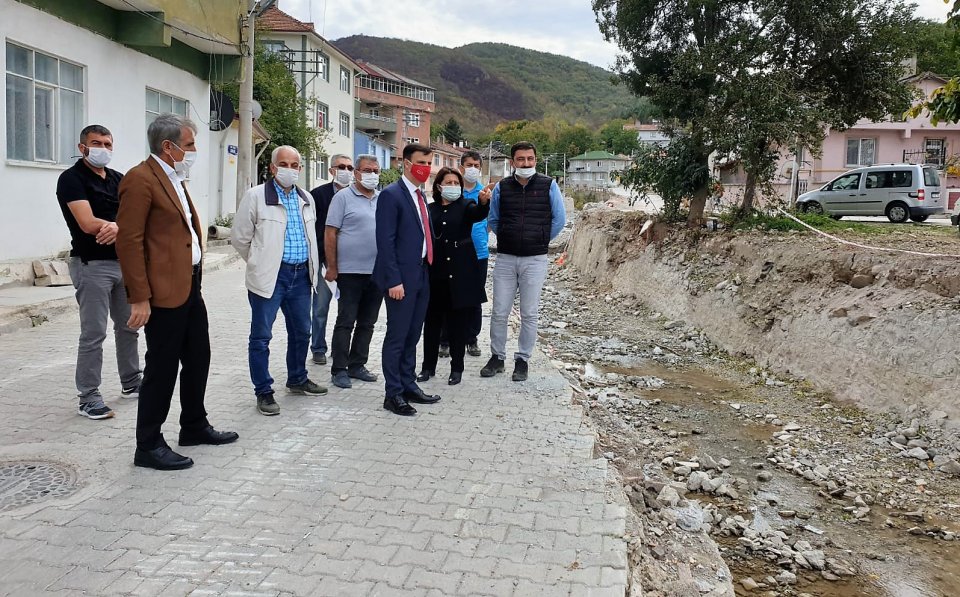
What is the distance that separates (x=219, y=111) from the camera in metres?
18.2

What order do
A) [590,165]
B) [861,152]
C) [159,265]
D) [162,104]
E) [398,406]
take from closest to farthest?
[159,265]
[398,406]
[162,104]
[861,152]
[590,165]

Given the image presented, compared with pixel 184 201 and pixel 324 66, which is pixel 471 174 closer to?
pixel 184 201

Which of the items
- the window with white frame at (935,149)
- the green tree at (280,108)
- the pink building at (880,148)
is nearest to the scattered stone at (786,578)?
the green tree at (280,108)

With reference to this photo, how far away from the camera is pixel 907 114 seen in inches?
278

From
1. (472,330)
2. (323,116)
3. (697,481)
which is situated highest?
(323,116)

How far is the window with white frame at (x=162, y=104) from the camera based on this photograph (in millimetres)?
14469

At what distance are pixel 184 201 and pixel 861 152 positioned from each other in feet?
128

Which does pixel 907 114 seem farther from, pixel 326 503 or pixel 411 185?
pixel 326 503

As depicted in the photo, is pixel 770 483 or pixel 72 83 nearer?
pixel 770 483

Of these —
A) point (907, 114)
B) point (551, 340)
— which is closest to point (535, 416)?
point (907, 114)

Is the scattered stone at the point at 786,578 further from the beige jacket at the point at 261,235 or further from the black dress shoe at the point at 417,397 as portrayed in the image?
the beige jacket at the point at 261,235

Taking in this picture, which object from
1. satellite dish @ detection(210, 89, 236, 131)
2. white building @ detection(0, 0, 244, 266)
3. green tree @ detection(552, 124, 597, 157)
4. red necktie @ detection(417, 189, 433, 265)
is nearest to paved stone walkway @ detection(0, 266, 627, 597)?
red necktie @ detection(417, 189, 433, 265)

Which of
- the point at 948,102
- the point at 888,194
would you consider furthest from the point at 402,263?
the point at 888,194

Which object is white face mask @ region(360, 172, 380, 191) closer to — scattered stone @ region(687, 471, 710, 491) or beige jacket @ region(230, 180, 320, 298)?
beige jacket @ region(230, 180, 320, 298)
